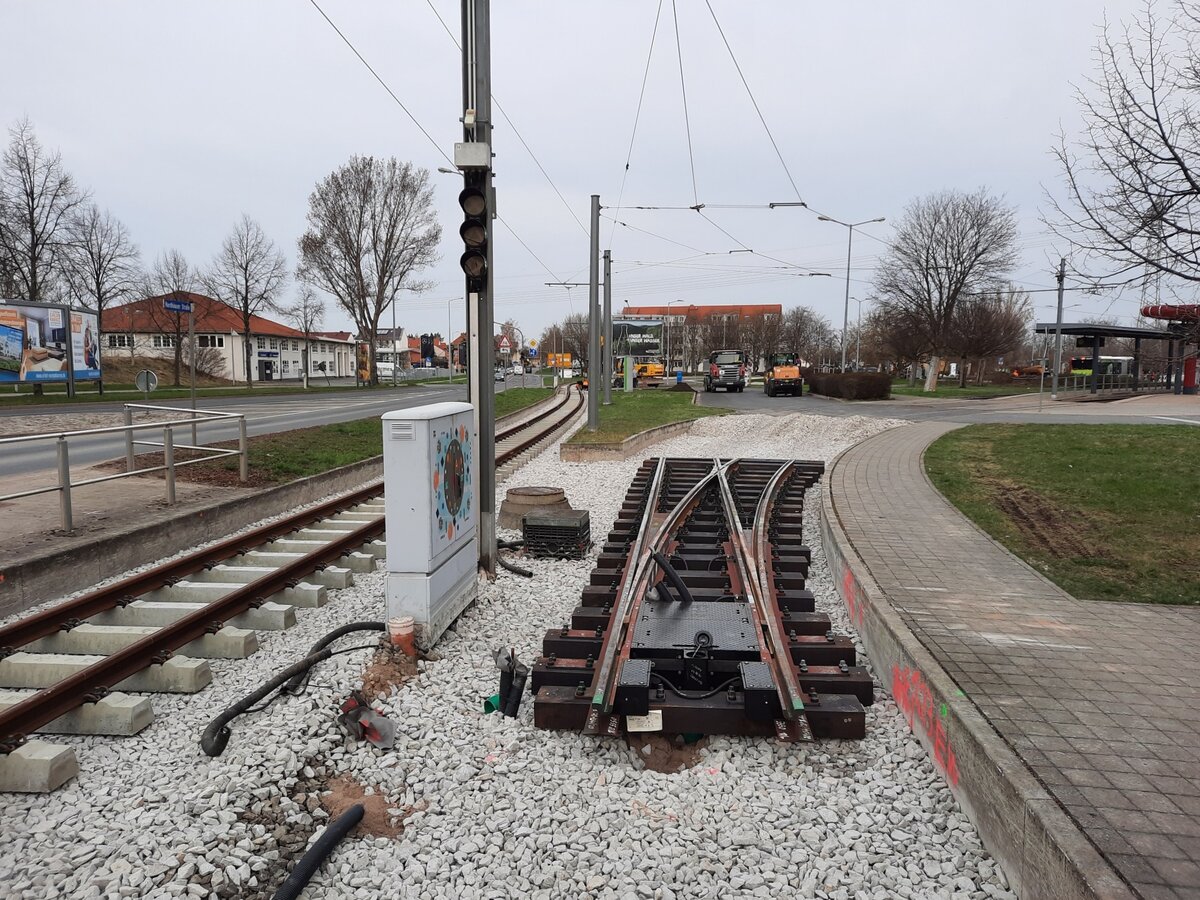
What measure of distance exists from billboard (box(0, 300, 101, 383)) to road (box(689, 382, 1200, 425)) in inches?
1064

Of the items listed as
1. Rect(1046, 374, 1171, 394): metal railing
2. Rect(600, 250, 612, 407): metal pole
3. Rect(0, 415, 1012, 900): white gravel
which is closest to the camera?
Rect(0, 415, 1012, 900): white gravel

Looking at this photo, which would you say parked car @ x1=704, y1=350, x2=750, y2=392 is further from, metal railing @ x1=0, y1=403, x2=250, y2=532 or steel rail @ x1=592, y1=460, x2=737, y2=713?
steel rail @ x1=592, y1=460, x2=737, y2=713

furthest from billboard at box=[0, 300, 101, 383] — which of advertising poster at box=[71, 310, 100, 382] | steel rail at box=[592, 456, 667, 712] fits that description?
steel rail at box=[592, 456, 667, 712]

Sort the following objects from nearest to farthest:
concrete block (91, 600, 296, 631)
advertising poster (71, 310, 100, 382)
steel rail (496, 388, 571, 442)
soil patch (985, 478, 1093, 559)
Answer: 1. concrete block (91, 600, 296, 631)
2. soil patch (985, 478, 1093, 559)
3. steel rail (496, 388, 571, 442)
4. advertising poster (71, 310, 100, 382)

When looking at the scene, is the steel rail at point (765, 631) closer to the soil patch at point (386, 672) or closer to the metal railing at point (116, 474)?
the soil patch at point (386, 672)

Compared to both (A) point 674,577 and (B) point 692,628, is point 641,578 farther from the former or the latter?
(B) point 692,628

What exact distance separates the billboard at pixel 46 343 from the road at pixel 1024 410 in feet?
88.7

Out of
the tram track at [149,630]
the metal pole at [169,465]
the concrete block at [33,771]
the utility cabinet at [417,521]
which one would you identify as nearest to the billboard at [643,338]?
the metal pole at [169,465]

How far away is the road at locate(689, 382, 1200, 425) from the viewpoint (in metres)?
24.1

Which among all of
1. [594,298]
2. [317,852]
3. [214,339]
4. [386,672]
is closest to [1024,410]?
[594,298]

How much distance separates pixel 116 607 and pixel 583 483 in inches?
346

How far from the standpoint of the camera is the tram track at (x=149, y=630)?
444 centimetres

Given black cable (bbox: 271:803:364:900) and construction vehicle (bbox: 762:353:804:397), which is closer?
black cable (bbox: 271:803:364:900)

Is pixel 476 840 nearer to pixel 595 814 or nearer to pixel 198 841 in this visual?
pixel 595 814
